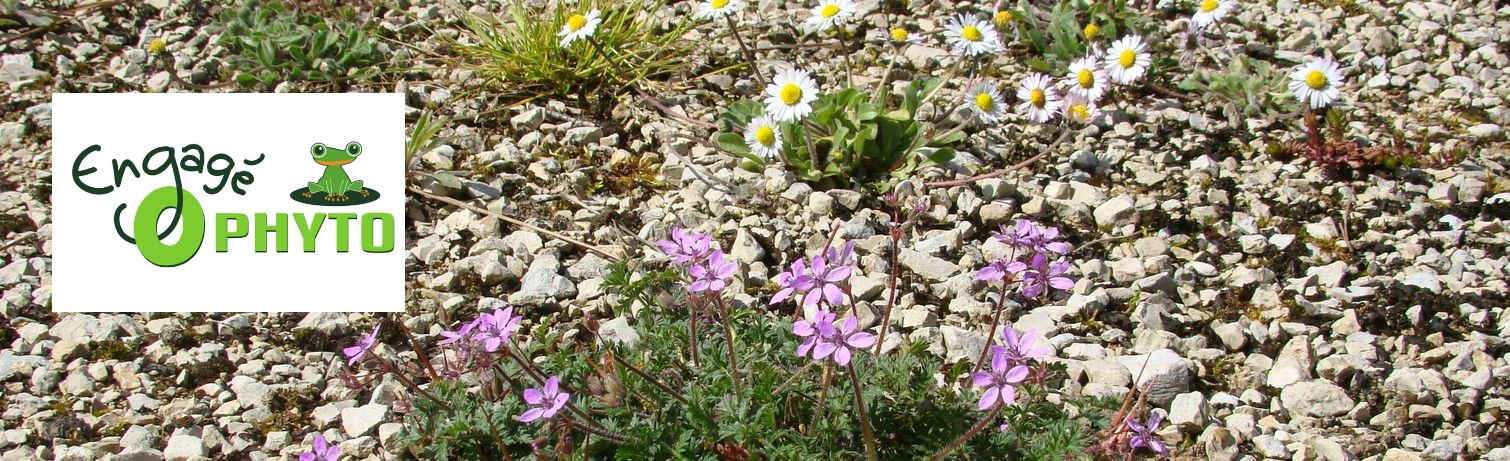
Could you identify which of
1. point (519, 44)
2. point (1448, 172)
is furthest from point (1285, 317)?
point (519, 44)

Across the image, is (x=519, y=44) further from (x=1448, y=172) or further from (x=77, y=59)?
(x=1448, y=172)

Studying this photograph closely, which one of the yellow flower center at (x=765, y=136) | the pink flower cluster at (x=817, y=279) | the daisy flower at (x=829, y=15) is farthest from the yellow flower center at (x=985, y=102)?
the pink flower cluster at (x=817, y=279)

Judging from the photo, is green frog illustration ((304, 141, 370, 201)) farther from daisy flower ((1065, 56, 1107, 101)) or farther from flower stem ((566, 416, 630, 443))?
daisy flower ((1065, 56, 1107, 101))

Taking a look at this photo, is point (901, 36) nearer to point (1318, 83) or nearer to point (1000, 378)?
point (1318, 83)

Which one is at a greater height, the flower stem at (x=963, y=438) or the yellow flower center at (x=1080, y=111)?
the yellow flower center at (x=1080, y=111)

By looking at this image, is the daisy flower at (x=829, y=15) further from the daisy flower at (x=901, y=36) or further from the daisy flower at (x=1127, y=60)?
the daisy flower at (x=1127, y=60)

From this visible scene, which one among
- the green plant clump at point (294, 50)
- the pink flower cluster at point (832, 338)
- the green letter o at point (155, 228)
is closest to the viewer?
the pink flower cluster at point (832, 338)

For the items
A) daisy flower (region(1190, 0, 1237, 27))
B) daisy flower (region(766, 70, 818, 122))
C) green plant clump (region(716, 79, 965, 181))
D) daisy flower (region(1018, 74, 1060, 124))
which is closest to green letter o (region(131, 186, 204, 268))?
green plant clump (region(716, 79, 965, 181))
